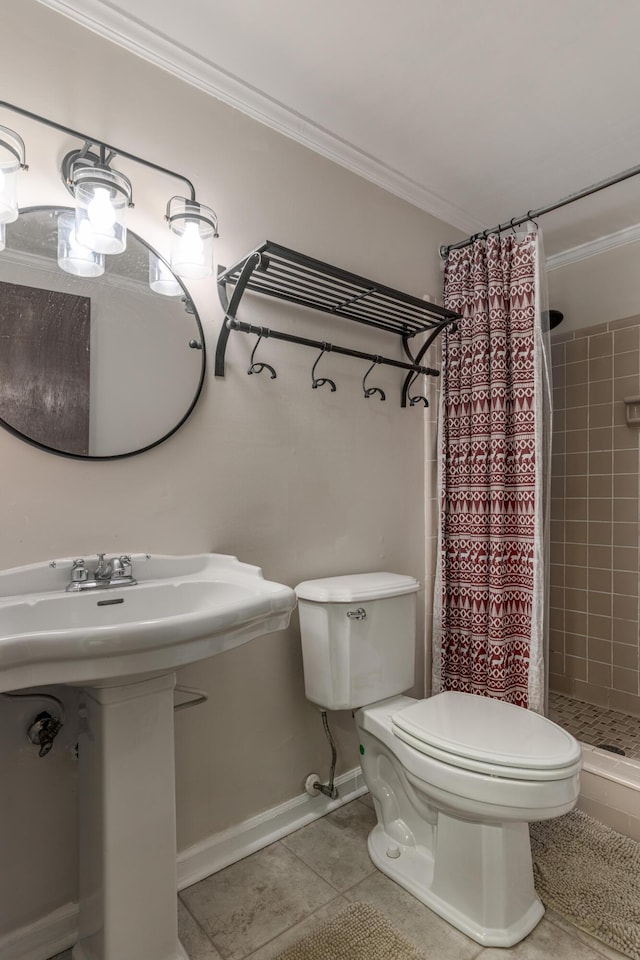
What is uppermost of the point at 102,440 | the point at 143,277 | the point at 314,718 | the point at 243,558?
the point at 143,277

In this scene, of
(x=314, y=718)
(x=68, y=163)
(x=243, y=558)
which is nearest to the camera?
(x=68, y=163)

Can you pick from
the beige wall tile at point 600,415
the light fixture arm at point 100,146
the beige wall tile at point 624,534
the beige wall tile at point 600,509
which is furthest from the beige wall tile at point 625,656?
the light fixture arm at point 100,146

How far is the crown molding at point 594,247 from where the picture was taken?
2318 millimetres

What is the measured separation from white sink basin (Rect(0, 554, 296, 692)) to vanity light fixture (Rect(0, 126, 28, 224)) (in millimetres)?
770

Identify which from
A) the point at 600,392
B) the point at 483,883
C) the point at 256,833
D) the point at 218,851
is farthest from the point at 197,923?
the point at 600,392

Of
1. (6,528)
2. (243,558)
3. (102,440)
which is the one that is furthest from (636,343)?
(6,528)

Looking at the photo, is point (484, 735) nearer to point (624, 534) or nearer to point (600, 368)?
point (624, 534)

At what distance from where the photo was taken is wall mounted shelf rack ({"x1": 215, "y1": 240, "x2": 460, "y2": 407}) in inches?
57.8

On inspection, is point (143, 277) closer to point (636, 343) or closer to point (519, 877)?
point (519, 877)

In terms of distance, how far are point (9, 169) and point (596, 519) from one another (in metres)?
2.55

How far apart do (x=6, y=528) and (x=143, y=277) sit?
28.4 inches

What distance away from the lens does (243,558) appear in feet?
5.17

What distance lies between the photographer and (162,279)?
141cm

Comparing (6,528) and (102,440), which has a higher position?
(102,440)
